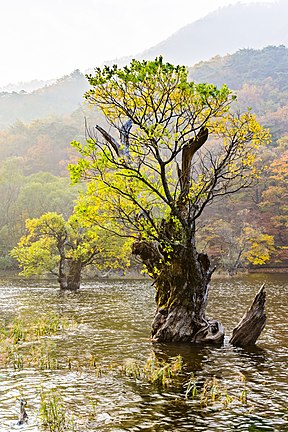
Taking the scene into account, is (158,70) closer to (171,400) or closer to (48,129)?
(171,400)

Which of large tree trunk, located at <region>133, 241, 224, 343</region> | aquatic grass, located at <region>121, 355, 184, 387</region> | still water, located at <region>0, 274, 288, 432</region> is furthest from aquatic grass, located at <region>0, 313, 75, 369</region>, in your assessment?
large tree trunk, located at <region>133, 241, 224, 343</region>

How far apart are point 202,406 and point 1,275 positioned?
55.2m

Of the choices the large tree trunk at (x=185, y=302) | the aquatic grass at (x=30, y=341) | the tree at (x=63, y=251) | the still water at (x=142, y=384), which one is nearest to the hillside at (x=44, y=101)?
the tree at (x=63, y=251)

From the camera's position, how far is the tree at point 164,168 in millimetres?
15430

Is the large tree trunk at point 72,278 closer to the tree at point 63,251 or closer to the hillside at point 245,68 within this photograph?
the tree at point 63,251

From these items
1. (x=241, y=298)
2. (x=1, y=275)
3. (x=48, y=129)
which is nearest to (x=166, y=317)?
(x=241, y=298)

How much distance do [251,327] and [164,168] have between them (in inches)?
246

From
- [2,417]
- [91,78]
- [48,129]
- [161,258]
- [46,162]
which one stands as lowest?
[2,417]

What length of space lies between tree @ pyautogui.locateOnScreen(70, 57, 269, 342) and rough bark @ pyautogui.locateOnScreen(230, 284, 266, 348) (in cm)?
62

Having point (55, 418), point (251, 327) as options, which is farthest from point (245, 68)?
point (55, 418)

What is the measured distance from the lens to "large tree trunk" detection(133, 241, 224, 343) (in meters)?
16.8

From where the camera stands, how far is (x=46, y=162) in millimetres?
100500

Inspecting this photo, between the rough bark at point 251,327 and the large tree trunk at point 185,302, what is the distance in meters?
0.58

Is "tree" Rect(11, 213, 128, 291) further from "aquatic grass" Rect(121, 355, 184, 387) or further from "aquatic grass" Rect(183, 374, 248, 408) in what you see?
"aquatic grass" Rect(183, 374, 248, 408)
